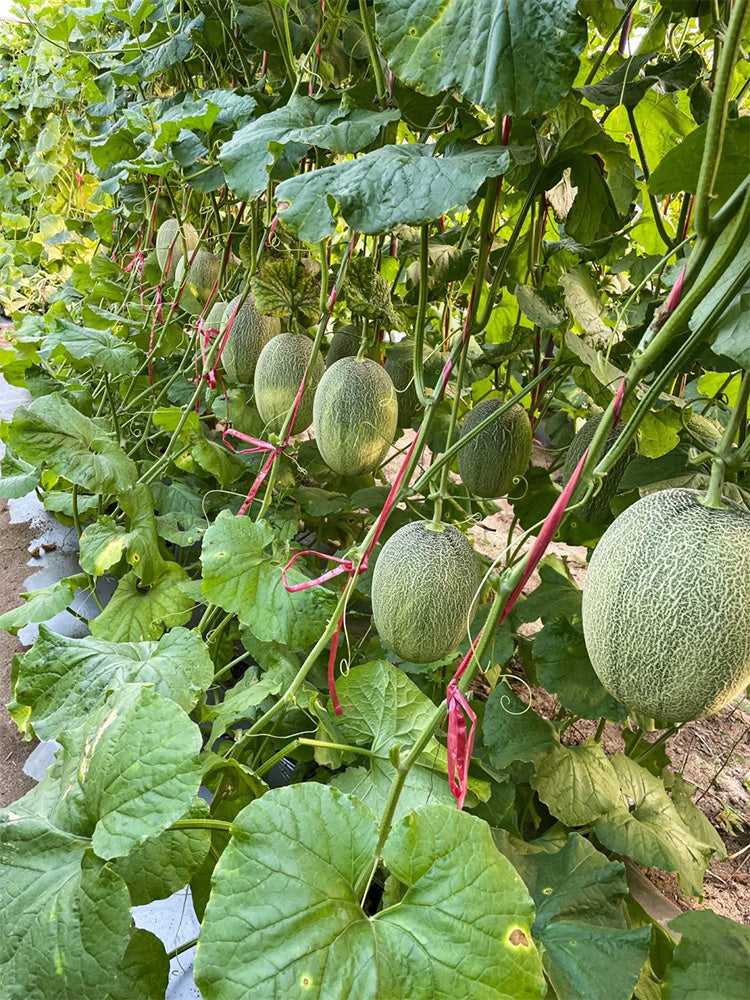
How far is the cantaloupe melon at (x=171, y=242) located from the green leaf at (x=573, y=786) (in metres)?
1.94

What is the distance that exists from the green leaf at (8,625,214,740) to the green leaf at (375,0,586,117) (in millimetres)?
861

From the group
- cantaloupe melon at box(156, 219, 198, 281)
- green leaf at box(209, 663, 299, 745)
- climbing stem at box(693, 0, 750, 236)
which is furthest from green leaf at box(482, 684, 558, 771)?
cantaloupe melon at box(156, 219, 198, 281)

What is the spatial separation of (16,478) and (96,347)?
0.46m

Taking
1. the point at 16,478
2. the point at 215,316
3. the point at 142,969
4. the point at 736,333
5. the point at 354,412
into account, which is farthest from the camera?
the point at 215,316

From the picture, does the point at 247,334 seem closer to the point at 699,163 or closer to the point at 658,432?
the point at 658,432

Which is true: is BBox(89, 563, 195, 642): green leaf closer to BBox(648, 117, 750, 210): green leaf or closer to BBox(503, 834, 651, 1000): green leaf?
BBox(503, 834, 651, 1000): green leaf

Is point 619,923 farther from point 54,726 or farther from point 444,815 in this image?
point 54,726

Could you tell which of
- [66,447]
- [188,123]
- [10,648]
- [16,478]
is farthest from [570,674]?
[10,648]

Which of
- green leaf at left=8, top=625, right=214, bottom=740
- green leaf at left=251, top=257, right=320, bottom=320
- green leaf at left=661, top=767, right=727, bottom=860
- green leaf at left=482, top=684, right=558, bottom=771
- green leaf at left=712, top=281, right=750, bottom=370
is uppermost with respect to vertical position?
green leaf at left=712, top=281, right=750, bottom=370

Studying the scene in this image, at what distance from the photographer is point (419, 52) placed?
83 cm

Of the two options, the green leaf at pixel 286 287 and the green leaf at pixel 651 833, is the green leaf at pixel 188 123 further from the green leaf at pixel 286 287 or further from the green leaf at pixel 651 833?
the green leaf at pixel 651 833

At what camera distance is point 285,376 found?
1553 millimetres

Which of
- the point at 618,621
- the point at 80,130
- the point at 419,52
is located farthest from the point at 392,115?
the point at 80,130

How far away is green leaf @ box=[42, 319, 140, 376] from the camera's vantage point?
5.89 ft
